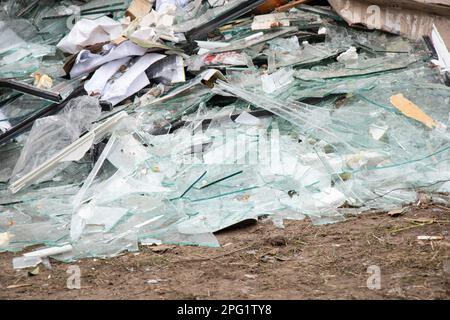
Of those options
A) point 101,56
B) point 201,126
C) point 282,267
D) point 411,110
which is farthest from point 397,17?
point 282,267

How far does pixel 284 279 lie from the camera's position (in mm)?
3740

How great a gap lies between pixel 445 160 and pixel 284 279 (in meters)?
1.83

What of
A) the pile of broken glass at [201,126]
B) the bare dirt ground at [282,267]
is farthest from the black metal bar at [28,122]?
the bare dirt ground at [282,267]

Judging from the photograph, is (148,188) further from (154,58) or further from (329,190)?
(154,58)

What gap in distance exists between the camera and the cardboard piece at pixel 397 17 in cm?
629

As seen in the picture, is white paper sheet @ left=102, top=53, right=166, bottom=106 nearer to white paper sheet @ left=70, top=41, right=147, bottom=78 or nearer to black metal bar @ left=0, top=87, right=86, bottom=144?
white paper sheet @ left=70, top=41, right=147, bottom=78

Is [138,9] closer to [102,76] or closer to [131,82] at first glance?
[102,76]

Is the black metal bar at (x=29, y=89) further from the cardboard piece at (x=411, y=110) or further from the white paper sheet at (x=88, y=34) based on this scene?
the cardboard piece at (x=411, y=110)

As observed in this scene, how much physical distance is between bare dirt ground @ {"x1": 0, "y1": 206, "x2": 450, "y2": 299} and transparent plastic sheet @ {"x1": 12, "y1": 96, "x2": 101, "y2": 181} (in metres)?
1.21

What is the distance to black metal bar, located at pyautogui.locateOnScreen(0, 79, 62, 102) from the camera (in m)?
6.00

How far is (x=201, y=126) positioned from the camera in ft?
18.3

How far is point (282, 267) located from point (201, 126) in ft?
6.31

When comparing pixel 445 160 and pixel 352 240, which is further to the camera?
pixel 445 160
